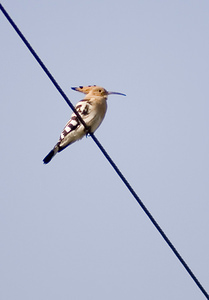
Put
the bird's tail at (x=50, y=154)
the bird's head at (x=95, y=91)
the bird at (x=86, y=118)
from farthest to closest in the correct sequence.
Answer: the bird's head at (x=95, y=91), the bird at (x=86, y=118), the bird's tail at (x=50, y=154)

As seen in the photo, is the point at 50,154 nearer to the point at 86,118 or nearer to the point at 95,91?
the point at 86,118

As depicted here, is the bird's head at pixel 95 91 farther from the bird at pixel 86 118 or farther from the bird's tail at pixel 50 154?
the bird's tail at pixel 50 154

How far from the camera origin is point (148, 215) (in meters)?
3.95

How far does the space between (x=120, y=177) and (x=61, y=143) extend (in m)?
2.89

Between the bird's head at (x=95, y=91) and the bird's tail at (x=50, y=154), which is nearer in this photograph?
the bird's tail at (x=50, y=154)

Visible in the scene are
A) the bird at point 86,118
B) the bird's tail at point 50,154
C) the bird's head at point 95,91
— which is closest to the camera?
the bird's tail at point 50,154

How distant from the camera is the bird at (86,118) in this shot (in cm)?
699

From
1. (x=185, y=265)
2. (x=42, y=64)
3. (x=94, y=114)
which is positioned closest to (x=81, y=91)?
(x=94, y=114)

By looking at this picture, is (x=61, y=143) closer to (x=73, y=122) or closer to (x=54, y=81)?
(x=73, y=122)

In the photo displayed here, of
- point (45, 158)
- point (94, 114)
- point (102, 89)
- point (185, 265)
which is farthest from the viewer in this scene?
point (102, 89)

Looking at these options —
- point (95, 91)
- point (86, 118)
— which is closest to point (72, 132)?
point (86, 118)

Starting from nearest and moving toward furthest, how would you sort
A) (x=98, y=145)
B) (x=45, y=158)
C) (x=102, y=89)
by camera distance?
(x=98, y=145) < (x=45, y=158) < (x=102, y=89)

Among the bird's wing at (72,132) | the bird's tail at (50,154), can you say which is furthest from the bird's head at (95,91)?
the bird's tail at (50,154)

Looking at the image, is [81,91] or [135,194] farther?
[81,91]
